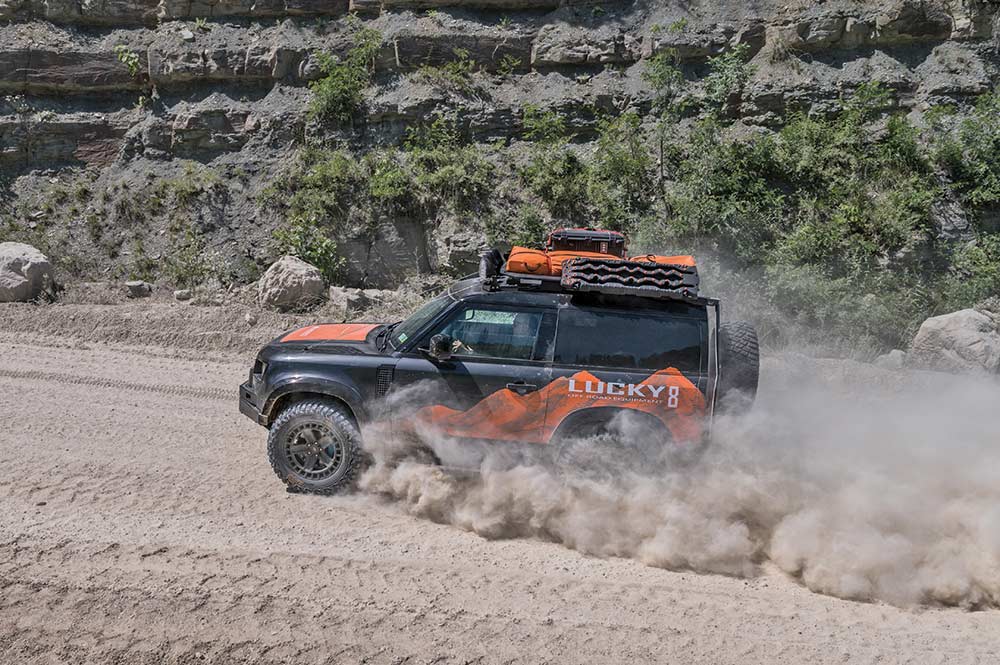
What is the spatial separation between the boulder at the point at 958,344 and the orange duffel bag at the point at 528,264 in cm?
702

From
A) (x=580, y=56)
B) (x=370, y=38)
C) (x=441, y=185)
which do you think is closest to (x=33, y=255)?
(x=441, y=185)

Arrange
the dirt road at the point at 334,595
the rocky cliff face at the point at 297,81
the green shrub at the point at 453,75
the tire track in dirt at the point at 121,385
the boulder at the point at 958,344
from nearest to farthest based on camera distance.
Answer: the dirt road at the point at 334,595 < the tire track in dirt at the point at 121,385 < the boulder at the point at 958,344 < the rocky cliff face at the point at 297,81 < the green shrub at the point at 453,75

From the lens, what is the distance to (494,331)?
20.2ft

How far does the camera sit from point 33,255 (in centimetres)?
1198

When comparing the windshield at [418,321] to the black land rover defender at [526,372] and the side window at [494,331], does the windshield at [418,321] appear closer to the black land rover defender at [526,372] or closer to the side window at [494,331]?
the black land rover defender at [526,372]

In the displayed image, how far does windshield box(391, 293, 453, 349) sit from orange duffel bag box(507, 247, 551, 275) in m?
0.63

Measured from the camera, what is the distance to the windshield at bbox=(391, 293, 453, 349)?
632cm

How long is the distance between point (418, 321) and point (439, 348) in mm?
533

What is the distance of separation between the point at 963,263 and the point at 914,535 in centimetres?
819

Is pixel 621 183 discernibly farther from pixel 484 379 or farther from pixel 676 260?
pixel 484 379

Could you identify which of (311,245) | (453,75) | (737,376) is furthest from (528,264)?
(453,75)

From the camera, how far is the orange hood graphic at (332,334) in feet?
22.1

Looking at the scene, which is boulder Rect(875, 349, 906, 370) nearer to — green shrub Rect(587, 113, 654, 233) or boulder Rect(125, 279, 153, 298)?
green shrub Rect(587, 113, 654, 233)

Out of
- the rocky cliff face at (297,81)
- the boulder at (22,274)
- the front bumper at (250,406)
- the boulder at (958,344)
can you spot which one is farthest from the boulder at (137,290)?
the boulder at (958,344)
